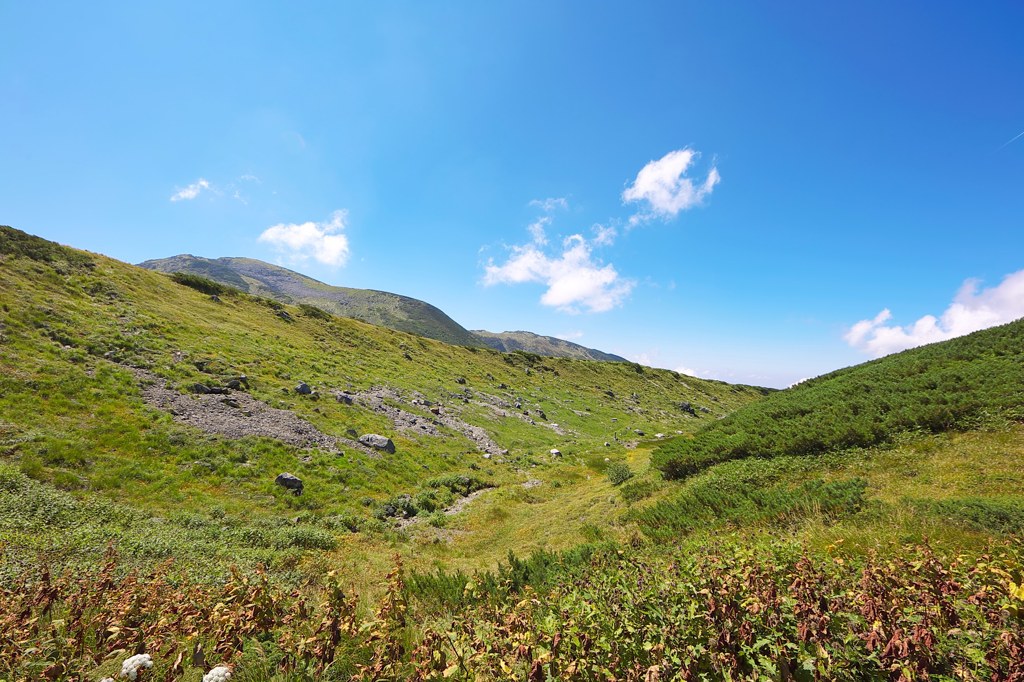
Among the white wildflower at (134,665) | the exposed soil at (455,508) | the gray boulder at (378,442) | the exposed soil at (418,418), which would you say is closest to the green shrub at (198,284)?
the exposed soil at (418,418)

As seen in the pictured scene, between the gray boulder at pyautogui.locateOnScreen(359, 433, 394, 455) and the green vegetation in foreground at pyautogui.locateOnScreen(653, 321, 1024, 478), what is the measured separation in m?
16.9

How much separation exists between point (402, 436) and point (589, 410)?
33574mm

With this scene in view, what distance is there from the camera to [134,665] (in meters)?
4.93

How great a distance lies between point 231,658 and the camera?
17.5 feet

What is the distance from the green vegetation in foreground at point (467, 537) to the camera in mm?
4414

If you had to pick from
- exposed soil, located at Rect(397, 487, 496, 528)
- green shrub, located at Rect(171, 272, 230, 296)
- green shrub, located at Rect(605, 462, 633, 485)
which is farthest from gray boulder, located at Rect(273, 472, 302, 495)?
green shrub, located at Rect(171, 272, 230, 296)

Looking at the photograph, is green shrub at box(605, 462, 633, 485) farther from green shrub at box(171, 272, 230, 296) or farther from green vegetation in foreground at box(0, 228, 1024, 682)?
green shrub at box(171, 272, 230, 296)

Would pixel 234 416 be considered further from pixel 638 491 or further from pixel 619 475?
pixel 638 491

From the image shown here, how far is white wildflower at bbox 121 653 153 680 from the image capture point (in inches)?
191

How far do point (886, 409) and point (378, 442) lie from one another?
26.1 meters

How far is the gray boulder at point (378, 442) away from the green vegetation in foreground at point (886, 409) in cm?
1694

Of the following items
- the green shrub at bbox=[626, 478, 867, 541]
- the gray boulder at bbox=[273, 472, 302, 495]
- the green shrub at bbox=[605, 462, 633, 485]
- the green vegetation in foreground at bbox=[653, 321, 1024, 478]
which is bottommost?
the gray boulder at bbox=[273, 472, 302, 495]

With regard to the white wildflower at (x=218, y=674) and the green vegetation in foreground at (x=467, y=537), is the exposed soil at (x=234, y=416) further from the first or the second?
the white wildflower at (x=218, y=674)

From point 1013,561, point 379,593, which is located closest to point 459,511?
point 379,593
